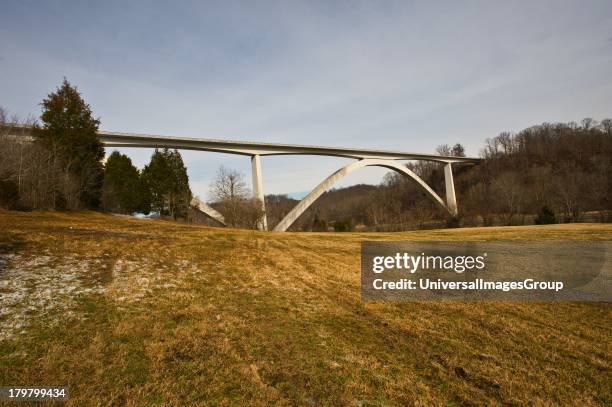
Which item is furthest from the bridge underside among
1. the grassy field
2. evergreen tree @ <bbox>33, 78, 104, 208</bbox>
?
the grassy field

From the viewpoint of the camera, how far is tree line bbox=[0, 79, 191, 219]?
19234 mm

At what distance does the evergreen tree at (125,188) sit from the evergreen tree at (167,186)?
3.04 ft

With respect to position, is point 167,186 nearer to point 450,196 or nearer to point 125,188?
point 125,188

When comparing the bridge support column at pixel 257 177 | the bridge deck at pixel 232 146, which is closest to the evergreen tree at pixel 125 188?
the bridge deck at pixel 232 146

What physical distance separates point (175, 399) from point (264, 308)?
346cm

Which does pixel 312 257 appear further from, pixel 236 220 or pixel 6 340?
pixel 236 220

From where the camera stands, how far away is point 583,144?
7219 centimetres

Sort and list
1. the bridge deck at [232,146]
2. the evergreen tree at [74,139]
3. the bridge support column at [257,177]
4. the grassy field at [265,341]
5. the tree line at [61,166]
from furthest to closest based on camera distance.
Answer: the bridge support column at [257,177] → the bridge deck at [232,146] → the evergreen tree at [74,139] → the tree line at [61,166] → the grassy field at [265,341]

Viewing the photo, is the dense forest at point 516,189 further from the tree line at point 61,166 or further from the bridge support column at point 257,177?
the tree line at point 61,166

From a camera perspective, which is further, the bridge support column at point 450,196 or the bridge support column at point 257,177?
the bridge support column at point 450,196

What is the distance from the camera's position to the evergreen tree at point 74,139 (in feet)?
76.7

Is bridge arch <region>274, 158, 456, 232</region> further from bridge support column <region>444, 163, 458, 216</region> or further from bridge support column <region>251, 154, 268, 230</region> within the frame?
bridge support column <region>444, 163, 458, 216</region>

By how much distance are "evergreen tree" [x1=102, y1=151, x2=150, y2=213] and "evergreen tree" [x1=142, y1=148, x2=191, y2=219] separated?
926 mm

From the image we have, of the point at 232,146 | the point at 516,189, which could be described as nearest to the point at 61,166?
the point at 232,146
